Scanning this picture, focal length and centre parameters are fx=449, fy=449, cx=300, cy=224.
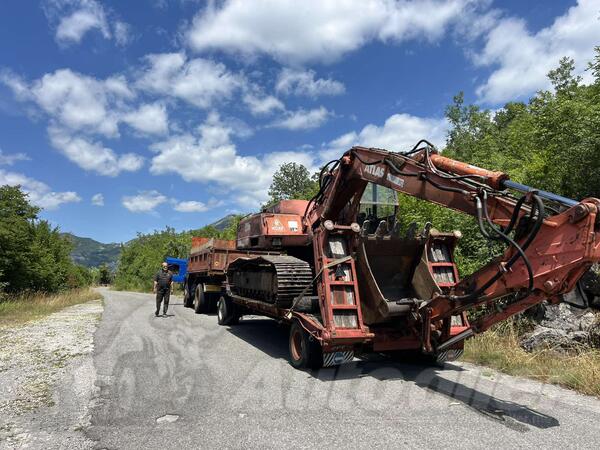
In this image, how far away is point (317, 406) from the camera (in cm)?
510

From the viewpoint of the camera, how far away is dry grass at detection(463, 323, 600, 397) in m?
5.89

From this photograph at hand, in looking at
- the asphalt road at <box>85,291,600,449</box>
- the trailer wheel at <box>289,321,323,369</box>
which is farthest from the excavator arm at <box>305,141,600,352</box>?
the trailer wheel at <box>289,321,323,369</box>

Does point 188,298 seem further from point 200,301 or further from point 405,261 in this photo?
point 405,261

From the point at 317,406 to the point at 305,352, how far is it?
5.54 feet

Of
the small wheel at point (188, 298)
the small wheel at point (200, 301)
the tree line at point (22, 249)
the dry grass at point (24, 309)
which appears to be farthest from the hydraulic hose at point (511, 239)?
the tree line at point (22, 249)

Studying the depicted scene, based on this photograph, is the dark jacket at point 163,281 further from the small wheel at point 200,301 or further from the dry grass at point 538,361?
the dry grass at point 538,361

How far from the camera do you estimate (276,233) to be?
8.99m

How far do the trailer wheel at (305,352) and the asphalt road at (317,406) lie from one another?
0.15 metres

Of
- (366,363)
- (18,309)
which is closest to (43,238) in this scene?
(18,309)

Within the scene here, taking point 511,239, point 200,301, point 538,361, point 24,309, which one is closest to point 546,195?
point 511,239

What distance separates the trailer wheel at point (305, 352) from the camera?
671 cm

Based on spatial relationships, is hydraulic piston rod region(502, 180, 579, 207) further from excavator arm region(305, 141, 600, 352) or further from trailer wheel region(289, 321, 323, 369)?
trailer wheel region(289, 321, 323, 369)

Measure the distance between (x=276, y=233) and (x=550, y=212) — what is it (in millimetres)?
5216

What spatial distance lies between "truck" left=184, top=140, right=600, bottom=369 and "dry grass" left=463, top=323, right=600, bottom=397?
0.75 metres
